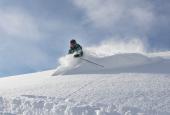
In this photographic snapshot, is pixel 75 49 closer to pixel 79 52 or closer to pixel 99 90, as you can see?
pixel 79 52

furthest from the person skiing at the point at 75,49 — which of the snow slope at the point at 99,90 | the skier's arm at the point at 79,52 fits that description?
the snow slope at the point at 99,90

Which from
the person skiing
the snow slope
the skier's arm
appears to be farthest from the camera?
the skier's arm

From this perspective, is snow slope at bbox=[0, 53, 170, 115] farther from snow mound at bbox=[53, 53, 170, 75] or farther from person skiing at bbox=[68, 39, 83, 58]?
person skiing at bbox=[68, 39, 83, 58]

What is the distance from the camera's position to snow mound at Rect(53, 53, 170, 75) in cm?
1867

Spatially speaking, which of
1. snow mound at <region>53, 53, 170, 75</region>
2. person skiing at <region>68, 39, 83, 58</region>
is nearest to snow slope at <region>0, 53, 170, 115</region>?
snow mound at <region>53, 53, 170, 75</region>

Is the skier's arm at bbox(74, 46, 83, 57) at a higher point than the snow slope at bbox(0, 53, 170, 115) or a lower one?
higher

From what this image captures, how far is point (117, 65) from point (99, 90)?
485 cm

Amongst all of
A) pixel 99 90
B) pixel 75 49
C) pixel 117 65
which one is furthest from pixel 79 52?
pixel 99 90

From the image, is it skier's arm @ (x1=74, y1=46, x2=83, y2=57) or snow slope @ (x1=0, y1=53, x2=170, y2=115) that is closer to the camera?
snow slope @ (x1=0, y1=53, x2=170, y2=115)

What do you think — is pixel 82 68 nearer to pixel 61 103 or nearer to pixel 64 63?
pixel 64 63

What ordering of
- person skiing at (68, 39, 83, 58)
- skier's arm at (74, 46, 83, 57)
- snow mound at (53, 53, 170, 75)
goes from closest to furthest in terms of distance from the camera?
snow mound at (53, 53, 170, 75), person skiing at (68, 39, 83, 58), skier's arm at (74, 46, 83, 57)

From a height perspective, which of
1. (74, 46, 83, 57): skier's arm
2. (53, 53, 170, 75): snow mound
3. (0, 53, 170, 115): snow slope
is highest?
(74, 46, 83, 57): skier's arm

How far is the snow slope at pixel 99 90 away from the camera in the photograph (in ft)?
43.0

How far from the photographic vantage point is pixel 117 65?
789 inches
